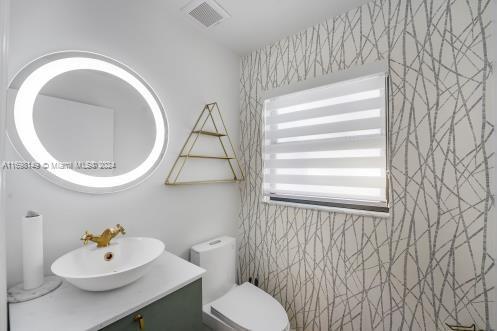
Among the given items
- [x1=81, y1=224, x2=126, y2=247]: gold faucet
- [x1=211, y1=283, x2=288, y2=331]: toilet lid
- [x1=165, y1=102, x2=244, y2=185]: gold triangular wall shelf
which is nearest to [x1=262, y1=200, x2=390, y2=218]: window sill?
[x1=165, y1=102, x2=244, y2=185]: gold triangular wall shelf

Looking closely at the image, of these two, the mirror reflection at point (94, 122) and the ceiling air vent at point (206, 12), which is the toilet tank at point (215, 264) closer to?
the mirror reflection at point (94, 122)

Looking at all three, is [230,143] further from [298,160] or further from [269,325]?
[269,325]

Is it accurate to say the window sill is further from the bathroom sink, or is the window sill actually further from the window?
the bathroom sink

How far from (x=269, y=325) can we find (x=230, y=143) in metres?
1.33

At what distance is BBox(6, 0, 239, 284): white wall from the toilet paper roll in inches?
3.8

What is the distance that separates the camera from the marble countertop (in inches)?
28.4

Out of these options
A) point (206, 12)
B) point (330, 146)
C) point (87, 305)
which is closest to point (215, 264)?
point (87, 305)

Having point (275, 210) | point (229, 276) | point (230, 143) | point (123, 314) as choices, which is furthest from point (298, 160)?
point (123, 314)

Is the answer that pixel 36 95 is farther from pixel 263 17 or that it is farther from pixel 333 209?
pixel 333 209

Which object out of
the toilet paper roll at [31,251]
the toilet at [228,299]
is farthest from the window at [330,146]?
the toilet paper roll at [31,251]

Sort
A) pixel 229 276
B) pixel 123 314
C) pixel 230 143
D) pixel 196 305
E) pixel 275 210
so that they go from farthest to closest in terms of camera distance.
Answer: pixel 230 143 < pixel 275 210 < pixel 229 276 < pixel 196 305 < pixel 123 314

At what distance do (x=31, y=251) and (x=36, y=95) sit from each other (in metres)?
0.71

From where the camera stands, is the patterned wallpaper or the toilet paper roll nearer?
the toilet paper roll

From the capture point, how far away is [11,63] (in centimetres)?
93
